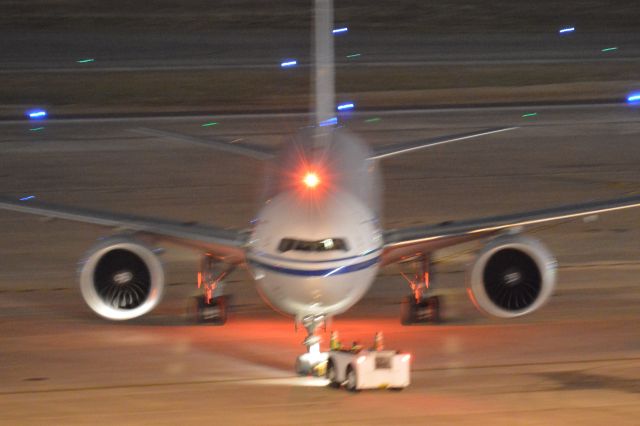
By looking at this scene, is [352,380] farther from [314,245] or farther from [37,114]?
[37,114]

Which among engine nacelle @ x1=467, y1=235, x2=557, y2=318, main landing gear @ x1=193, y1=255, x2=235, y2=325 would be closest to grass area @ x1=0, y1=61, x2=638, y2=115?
main landing gear @ x1=193, y1=255, x2=235, y2=325

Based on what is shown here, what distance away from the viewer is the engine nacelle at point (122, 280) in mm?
14844

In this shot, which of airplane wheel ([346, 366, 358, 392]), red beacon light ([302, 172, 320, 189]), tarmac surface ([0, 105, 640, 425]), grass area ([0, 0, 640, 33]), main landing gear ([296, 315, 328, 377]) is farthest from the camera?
grass area ([0, 0, 640, 33])

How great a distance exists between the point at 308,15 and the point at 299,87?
2033cm

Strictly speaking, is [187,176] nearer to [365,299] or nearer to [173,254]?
[173,254]

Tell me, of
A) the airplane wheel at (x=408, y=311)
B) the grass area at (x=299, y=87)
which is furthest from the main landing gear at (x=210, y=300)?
the grass area at (x=299, y=87)

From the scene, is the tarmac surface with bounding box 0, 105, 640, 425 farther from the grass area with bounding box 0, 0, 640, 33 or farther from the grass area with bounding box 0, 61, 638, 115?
the grass area with bounding box 0, 0, 640, 33

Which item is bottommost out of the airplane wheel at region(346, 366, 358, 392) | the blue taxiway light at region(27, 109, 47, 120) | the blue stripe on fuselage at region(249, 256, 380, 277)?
the airplane wheel at region(346, 366, 358, 392)

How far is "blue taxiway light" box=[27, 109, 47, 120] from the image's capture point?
35875mm

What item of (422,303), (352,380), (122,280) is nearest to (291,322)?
(422,303)

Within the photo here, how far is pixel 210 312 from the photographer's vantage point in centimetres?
1587

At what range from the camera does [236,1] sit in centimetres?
6700

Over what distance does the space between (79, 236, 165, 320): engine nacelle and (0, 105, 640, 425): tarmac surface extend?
1.44 feet

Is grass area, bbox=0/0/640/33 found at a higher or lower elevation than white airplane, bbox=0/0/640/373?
higher
